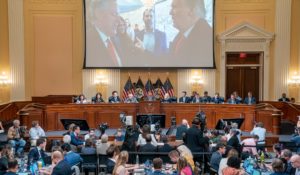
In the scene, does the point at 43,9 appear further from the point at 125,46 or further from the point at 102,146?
the point at 102,146

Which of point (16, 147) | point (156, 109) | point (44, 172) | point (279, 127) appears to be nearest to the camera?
point (44, 172)

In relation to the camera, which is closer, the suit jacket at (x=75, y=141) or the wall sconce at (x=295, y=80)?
the suit jacket at (x=75, y=141)

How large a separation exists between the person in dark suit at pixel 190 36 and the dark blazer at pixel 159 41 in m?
0.40

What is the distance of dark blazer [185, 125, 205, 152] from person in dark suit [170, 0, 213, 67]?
10.5 meters

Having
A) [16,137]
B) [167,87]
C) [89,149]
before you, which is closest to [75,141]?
[89,149]

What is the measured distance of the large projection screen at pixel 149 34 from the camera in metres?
20.2

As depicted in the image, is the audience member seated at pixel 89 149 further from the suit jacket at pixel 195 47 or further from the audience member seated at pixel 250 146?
the suit jacket at pixel 195 47

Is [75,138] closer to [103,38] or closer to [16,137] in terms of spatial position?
[16,137]

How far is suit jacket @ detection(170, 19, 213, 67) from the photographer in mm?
20266

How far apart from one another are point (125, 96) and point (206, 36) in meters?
5.17

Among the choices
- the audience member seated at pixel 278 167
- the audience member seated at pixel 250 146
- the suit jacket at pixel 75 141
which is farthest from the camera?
the suit jacket at pixel 75 141

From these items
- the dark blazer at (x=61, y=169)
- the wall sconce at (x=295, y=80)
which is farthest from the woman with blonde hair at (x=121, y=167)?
the wall sconce at (x=295, y=80)

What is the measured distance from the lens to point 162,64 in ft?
66.8

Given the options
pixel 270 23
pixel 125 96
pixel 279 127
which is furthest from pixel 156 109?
pixel 270 23
